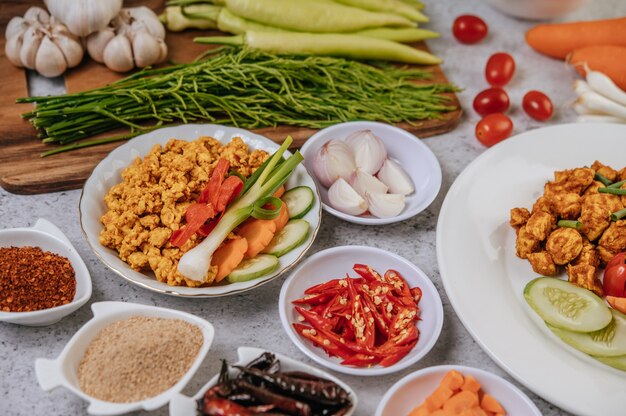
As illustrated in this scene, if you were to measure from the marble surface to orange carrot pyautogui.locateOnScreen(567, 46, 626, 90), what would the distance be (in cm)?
16

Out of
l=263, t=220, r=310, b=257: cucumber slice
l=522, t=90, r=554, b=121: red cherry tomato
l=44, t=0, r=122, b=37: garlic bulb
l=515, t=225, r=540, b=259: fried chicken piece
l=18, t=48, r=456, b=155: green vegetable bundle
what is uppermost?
l=44, t=0, r=122, b=37: garlic bulb

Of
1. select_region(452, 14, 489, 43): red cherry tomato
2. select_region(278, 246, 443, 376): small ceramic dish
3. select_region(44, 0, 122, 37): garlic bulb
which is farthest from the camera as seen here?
select_region(452, 14, 489, 43): red cherry tomato

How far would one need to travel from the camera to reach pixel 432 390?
188 centimetres

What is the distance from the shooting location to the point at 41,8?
307cm

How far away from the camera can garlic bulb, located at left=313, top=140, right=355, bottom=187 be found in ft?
8.07

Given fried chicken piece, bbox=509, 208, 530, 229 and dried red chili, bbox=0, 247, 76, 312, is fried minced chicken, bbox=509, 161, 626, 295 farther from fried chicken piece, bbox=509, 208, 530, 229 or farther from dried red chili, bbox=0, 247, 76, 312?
dried red chili, bbox=0, 247, 76, 312

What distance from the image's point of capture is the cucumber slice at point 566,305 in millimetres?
1957

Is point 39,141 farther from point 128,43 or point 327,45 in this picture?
point 327,45

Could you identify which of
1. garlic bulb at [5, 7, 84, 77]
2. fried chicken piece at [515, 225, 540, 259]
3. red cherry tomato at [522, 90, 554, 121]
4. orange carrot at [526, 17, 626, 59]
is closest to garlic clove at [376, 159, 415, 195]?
fried chicken piece at [515, 225, 540, 259]

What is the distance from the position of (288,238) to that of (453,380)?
0.69 metres

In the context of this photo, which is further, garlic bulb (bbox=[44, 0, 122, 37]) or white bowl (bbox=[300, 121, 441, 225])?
garlic bulb (bbox=[44, 0, 122, 37])

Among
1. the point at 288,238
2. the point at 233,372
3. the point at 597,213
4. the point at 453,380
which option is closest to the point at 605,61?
the point at 597,213

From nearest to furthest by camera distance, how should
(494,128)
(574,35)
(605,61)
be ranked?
1. (494,128)
2. (605,61)
3. (574,35)

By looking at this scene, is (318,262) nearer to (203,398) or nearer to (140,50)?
(203,398)
